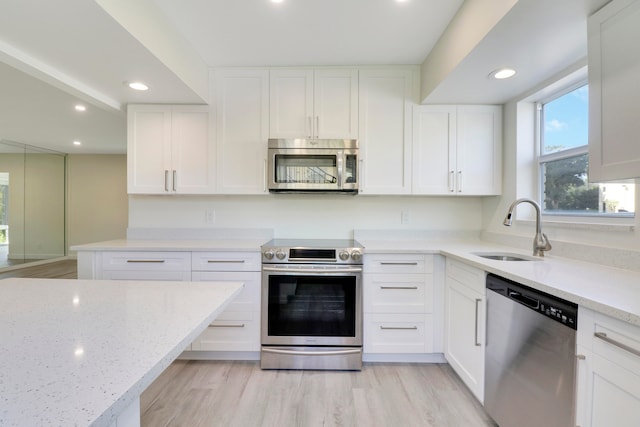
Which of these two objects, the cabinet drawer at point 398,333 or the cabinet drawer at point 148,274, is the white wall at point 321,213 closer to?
the cabinet drawer at point 148,274

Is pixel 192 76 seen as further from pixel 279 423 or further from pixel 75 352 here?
pixel 279 423

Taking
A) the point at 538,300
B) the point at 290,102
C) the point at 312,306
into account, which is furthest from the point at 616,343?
the point at 290,102

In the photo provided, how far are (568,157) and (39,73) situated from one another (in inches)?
141

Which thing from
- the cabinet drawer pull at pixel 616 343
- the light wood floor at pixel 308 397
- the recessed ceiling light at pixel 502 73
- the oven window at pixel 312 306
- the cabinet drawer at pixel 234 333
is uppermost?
the recessed ceiling light at pixel 502 73

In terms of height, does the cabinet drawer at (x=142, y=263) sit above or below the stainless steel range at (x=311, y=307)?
above

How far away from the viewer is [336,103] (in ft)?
8.00

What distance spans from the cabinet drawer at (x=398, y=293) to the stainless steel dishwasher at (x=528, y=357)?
58 cm

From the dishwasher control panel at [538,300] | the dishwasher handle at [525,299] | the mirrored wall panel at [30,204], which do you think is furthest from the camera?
the mirrored wall panel at [30,204]

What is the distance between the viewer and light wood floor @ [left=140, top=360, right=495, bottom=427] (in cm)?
162

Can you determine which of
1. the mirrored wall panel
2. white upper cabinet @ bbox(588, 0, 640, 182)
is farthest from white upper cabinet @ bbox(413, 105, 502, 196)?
the mirrored wall panel

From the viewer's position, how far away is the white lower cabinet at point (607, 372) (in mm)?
869

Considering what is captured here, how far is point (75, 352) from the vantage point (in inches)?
23.9

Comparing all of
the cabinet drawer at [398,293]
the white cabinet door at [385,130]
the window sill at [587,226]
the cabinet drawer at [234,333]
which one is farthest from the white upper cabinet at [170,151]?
the window sill at [587,226]

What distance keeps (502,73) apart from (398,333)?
199 centimetres
